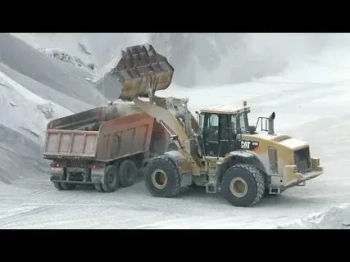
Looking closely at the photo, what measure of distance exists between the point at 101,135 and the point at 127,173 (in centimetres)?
126

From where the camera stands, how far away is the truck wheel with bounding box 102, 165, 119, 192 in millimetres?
16891

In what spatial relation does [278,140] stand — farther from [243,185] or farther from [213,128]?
[213,128]

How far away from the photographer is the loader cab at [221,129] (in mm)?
16016

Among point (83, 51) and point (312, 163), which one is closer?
point (312, 163)

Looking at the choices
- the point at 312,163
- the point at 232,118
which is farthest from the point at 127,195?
the point at 312,163

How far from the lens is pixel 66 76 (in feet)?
85.9

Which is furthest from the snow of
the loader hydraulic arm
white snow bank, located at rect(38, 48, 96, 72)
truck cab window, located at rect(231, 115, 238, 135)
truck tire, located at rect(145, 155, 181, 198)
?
truck cab window, located at rect(231, 115, 238, 135)

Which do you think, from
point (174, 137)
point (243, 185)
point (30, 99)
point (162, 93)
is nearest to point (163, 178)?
point (174, 137)

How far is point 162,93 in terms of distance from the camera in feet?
97.8

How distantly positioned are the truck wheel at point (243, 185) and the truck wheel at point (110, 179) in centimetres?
256

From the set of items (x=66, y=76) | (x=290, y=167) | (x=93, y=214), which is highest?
(x=66, y=76)

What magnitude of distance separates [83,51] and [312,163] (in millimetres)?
19791

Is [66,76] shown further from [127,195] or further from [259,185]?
[259,185]

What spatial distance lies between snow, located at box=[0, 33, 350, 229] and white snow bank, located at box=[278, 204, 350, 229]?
0.02 meters
